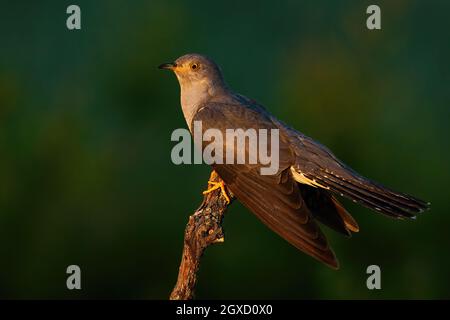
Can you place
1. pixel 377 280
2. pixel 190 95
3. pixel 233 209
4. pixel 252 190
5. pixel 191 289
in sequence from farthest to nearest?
pixel 233 209 < pixel 377 280 < pixel 190 95 < pixel 252 190 < pixel 191 289

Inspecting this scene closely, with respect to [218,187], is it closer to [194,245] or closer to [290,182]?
[290,182]

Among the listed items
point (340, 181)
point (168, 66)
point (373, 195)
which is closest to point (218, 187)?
point (340, 181)

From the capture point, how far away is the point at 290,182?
483 centimetres

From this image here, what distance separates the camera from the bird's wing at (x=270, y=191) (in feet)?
14.8

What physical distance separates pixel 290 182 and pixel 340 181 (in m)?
0.36

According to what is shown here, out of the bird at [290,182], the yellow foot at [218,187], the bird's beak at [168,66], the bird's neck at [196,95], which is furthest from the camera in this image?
the bird's beak at [168,66]

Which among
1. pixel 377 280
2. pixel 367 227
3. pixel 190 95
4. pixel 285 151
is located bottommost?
pixel 377 280

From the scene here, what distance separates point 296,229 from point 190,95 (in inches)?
58.4

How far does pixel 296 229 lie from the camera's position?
15.0ft

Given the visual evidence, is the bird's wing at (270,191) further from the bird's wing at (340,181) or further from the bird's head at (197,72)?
the bird's head at (197,72)

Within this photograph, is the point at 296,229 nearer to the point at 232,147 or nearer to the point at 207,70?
the point at 232,147

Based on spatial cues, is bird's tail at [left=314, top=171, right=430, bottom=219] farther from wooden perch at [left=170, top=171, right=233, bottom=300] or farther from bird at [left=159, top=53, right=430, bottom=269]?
wooden perch at [left=170, top=171, right=233, bottom=300]

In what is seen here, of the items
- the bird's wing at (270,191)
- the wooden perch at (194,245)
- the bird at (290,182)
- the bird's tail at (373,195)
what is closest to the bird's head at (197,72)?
the bird at (290,182)

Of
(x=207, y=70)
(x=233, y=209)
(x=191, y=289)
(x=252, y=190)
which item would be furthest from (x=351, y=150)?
(x=191, y=289)
